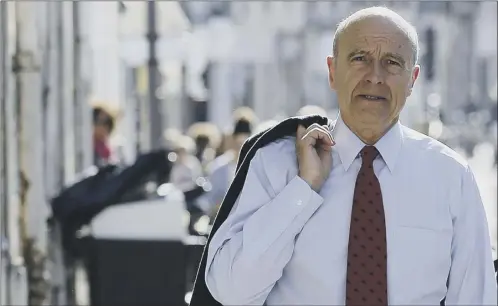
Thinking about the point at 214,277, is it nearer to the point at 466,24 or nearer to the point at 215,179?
the point at 215,179

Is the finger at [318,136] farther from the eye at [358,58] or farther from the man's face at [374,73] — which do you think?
the eye at [358,58]

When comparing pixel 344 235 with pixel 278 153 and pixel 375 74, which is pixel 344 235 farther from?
pixel 375 74

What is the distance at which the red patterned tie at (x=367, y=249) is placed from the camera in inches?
127

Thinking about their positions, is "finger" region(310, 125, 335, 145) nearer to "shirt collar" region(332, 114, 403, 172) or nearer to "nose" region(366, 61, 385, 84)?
"shirt collar" region(332, 114, 403, 172)

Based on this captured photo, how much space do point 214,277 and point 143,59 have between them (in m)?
13.0

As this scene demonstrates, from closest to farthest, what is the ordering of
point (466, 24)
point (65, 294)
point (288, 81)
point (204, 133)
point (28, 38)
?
1. point (28, 38)
2. point (65, 294)
3. point (204, 133)
4. point (288, 81)
5. point (466, 24)

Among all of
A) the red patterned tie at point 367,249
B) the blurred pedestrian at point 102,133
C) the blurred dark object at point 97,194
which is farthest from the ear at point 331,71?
the blurred pedestrian at point 102,133

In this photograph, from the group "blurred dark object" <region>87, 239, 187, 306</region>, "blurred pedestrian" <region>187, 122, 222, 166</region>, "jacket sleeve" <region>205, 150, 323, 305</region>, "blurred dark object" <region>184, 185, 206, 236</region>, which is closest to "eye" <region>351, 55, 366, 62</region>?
"jacket sleeve" <region>205, 150, 323, 305</region>

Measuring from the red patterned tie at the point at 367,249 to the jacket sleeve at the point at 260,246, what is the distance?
112mm

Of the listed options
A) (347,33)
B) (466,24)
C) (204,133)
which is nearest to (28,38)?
(347,33)

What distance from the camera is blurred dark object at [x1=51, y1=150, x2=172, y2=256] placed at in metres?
9.27

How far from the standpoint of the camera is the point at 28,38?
8898 millimetres

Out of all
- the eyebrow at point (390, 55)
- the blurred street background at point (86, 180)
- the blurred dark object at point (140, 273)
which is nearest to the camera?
the eyebrow at point (390, 55)

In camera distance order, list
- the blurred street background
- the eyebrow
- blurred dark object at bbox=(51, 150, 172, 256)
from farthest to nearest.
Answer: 1. blurred dark object at bbox=(51, 150, 172, 256)
2. the blurred street background
3. the eyebrow
